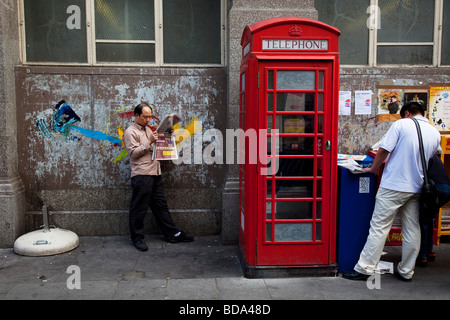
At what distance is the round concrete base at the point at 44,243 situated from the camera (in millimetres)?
5672

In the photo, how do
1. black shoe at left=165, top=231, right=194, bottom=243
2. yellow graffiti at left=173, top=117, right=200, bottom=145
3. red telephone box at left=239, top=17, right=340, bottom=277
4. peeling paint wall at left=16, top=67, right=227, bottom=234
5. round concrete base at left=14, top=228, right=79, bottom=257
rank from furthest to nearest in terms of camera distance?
yellow graffiti at left=173, top=117, right=200, bottom=145 → peeling paint wall at left=16, top=67, right=227, bottom=234 → black shoe at left=165, top=231, right=194, bottom=243 → round concrete base at left=14, top=228, right=79, bottom=257 → red telephone box at left=239, top=17, right=340, bottom=277

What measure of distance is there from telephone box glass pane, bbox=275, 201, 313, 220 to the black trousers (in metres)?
1.93

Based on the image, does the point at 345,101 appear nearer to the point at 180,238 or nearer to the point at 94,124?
the point at 180,238

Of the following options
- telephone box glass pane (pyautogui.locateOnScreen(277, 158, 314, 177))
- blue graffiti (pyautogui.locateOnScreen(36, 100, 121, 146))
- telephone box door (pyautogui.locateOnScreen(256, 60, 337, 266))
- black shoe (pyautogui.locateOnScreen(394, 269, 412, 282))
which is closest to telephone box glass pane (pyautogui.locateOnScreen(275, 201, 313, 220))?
telephone box door (pyautogui.locateOnScreen(256, 60, 337, 266))

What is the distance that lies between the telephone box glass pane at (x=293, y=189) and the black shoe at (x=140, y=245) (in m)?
2.17

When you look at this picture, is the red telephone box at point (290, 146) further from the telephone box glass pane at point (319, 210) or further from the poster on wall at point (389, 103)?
the poster on wall at point (389, 103)

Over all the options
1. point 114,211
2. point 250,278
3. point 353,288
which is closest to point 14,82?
point 114,211

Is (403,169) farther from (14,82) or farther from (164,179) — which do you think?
(14,82)

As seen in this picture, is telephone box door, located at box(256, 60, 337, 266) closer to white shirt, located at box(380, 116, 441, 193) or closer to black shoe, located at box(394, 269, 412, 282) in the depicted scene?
white shirt, located at box(380, 116, 441, 193)

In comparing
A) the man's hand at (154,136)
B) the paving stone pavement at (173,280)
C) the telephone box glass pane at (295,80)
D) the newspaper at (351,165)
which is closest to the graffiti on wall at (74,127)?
the man's hand at (154,136)

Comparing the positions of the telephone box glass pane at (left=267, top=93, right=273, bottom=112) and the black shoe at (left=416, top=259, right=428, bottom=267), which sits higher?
the telephone box glass pane at (left=267, top=93, right=273, bottom=112)

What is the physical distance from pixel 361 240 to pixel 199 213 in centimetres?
252

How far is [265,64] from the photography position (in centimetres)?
455

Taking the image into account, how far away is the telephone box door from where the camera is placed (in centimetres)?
461
